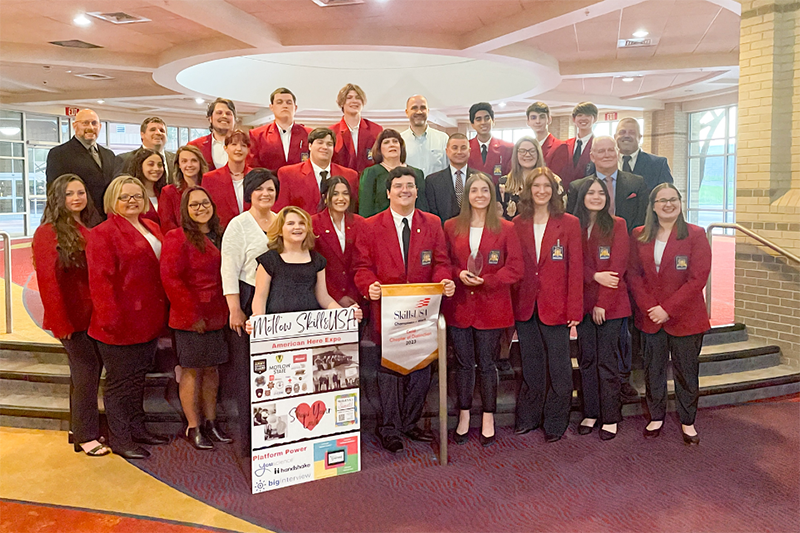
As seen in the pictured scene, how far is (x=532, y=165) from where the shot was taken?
444 cm

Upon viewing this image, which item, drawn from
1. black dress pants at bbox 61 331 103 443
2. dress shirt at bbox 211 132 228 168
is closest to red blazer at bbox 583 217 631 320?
dress shirt at bbox 211 132 228 168

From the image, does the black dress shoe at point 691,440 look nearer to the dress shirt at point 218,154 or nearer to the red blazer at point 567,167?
the red blazer at point 567,167

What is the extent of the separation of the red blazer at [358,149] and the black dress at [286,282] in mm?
1720

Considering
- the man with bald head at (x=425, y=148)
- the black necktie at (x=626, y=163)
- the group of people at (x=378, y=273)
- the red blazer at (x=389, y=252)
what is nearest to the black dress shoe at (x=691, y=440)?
the group of people at (x=378, y=273)

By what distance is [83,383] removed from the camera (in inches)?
154

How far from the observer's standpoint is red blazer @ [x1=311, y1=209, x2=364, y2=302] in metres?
4.01

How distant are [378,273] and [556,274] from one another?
125 cm

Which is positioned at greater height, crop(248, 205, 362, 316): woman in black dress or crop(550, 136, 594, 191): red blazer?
crop(550, 136, 594, 191): red blazer

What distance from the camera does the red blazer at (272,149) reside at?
5000 mm

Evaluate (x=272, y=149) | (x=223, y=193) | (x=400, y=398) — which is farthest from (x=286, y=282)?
(x=272, y=149)

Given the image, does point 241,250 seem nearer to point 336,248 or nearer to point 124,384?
point 336,248

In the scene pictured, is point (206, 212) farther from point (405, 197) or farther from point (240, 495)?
point (240, 495)

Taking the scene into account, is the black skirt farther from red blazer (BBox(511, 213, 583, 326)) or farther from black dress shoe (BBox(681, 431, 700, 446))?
black dress shoe (BBox(681, 431, 700, 446))

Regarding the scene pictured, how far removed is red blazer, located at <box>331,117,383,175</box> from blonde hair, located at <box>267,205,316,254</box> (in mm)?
1623
